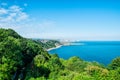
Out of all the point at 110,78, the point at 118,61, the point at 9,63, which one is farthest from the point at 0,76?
the point at 118,61

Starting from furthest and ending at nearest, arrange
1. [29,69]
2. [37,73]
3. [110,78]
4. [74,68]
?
[74,68] < [29,69] < [37,73] < [110,78]

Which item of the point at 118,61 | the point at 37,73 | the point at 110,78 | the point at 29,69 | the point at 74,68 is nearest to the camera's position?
the point at 110,78

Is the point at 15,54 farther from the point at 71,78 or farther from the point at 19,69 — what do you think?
the point at 71,78

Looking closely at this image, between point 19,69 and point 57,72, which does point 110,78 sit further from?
point 19,69

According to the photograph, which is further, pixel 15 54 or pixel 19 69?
pixel 19 69

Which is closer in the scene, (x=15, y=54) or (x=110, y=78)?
Answer: (x=110, y=78)

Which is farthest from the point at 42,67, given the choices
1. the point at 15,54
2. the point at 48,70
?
the point at 15,54

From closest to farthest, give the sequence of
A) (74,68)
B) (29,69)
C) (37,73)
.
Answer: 1. (37,73)
2. (29,69)
3. (74,68)

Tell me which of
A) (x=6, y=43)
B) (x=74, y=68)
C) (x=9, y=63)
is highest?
(x=6, y=43)

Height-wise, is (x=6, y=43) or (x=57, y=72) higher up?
(x=6, y=43)
